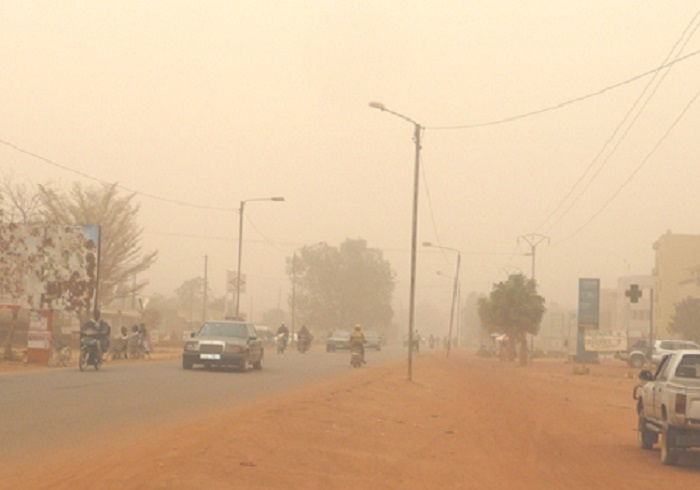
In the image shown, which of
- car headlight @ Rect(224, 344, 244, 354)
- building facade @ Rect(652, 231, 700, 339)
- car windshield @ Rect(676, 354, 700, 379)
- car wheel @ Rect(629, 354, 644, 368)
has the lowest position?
car wheel @ Rect(629, 354, 644, 368)

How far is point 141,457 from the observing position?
12492 mm

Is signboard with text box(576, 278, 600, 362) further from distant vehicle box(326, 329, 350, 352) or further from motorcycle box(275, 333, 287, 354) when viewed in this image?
distant vehicle box(326, 329, 350, 352)

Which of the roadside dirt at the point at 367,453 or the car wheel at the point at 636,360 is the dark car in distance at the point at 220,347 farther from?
the car wheel at the point at 636,360

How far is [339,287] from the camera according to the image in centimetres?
15925

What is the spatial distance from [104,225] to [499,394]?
1460 inches

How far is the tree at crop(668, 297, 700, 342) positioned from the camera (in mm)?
96188

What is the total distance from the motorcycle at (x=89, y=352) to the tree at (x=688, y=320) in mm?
71177

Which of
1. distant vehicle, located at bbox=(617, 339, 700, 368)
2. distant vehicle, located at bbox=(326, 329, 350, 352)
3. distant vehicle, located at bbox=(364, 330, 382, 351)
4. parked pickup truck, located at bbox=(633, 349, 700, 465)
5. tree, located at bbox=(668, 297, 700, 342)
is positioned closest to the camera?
parked pickup truck, located at bbox=(633, 349, 700, 465)

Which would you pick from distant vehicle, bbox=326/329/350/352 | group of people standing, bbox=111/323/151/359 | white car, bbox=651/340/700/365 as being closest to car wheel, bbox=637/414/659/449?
group of people standing, bbox=111/323/151/359

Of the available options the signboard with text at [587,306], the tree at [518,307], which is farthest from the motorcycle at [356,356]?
the tree at [518,307]

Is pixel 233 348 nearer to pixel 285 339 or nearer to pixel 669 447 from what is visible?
pixel 669 447

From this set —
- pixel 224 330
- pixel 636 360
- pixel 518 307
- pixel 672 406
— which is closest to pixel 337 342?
pixel 518 307

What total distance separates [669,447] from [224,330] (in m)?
24.4

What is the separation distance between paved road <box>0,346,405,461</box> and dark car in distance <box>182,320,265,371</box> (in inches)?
17.5
